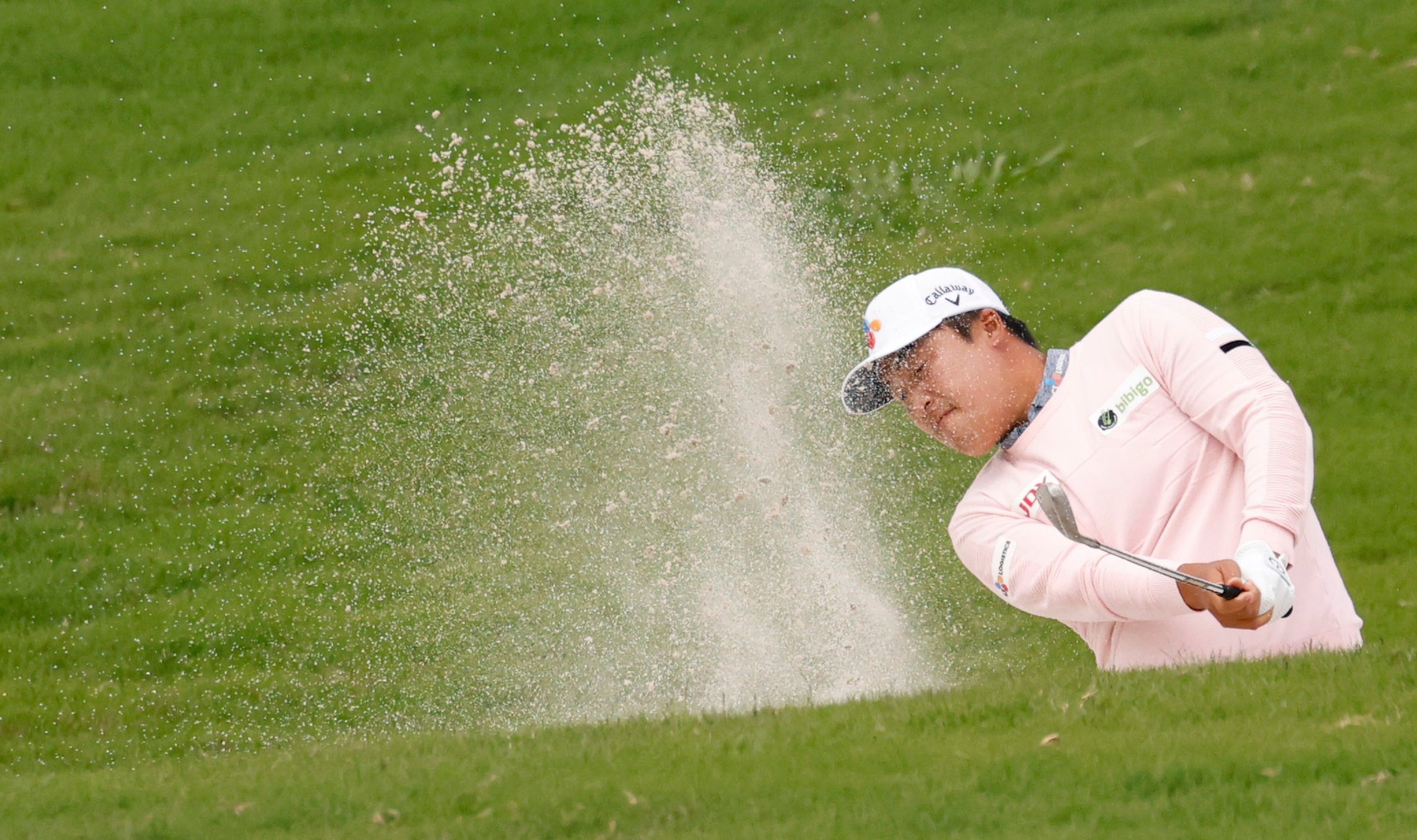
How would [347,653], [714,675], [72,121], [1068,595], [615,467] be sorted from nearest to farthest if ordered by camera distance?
1. [1068,595]
2. [714,675]
3. [347,653]
4. [615,467]
5. [72,121]

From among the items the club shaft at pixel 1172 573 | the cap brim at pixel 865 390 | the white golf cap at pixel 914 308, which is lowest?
the club shaft at pixel 1172 573

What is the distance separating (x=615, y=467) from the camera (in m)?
9.42

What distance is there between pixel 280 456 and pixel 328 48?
11.7ft

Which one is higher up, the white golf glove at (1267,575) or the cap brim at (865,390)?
the cap brim at (865,390)

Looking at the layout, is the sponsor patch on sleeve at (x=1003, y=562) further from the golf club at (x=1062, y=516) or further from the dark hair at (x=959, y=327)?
the dark hair at (x=959, y=327)

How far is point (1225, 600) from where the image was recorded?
4.00 m

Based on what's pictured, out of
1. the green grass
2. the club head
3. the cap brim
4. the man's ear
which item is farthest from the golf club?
the green grass

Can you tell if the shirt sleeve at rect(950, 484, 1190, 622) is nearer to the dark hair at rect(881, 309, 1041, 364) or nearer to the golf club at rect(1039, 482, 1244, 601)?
the golf club at rect(1039, 482, 1244, 601)

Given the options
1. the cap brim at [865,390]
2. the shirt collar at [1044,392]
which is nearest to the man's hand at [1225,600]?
the shirt collar at [1044,392]

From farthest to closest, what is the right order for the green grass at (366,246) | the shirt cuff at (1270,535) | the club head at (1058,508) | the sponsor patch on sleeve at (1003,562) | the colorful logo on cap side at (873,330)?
the green grass at (366,246) < the colorful logo on cap side at (873,330) < the sponsor patch on sleeve at (1003,562) < the club head at (1058,508) < the shirt cuff at (1270,535)

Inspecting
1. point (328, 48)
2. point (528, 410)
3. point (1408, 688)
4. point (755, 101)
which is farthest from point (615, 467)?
point (1408, 688)

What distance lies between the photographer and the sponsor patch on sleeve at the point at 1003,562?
453 cm

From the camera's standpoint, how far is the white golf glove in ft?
13.0

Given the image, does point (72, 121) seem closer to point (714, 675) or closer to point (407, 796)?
point (714, 675)
